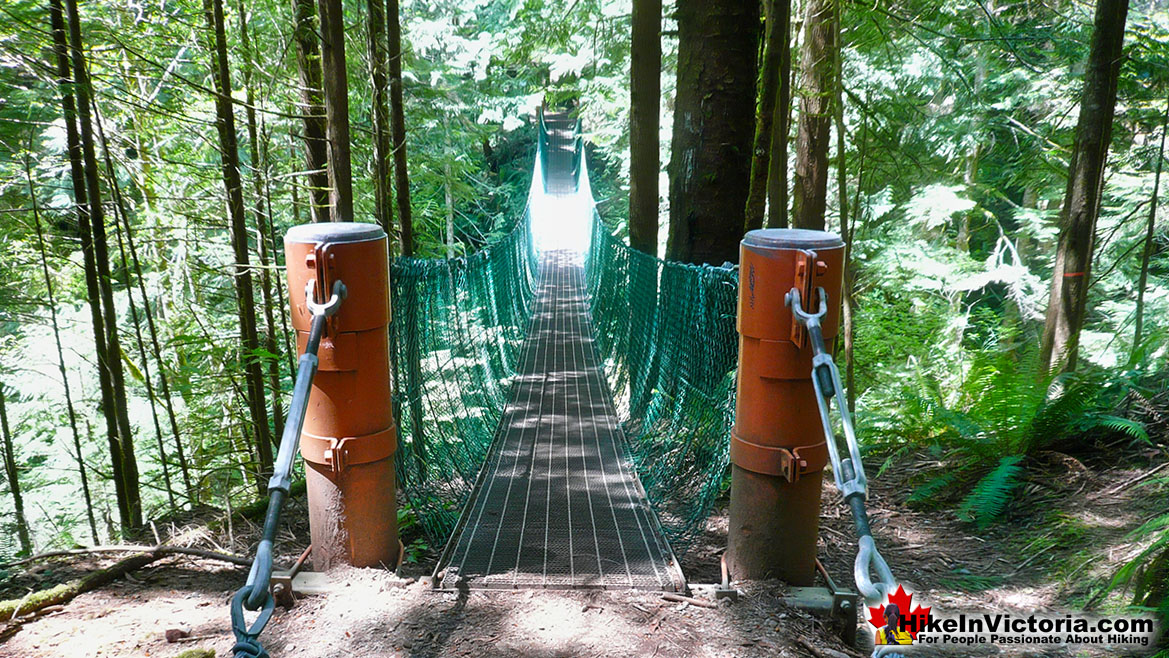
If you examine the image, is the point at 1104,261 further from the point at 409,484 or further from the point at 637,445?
the point at 409,484

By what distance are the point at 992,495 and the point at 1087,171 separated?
8.79 ft

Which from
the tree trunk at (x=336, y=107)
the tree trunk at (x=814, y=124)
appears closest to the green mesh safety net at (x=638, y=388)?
the tree trunk at (x=336, y=107)

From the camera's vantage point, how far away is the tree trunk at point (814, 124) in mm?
4059

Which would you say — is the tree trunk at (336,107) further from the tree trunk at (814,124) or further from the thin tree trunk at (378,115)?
the tree trunk at (814,124)

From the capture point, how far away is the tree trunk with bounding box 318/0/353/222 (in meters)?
2.67

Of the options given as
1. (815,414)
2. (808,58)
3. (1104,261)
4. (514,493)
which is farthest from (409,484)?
(1104,261)

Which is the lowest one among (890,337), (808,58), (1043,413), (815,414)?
(890,337)

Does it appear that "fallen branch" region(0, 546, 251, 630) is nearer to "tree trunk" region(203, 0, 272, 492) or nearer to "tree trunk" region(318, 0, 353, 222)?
"tree trunk" region(318, 0, 353, 222)

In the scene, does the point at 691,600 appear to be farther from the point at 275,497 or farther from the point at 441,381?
the point at 441,381

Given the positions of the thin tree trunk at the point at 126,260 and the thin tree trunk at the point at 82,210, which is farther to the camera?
the thin tree trunk at the point at 126,260

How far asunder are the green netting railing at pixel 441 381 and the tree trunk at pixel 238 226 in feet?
3.50

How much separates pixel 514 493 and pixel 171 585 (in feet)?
3.71

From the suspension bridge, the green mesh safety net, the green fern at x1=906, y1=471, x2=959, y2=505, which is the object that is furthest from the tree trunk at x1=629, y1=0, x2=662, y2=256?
the green fern at x1=906, y1=471, x2=959, y2=505

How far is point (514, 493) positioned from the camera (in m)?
2.69
